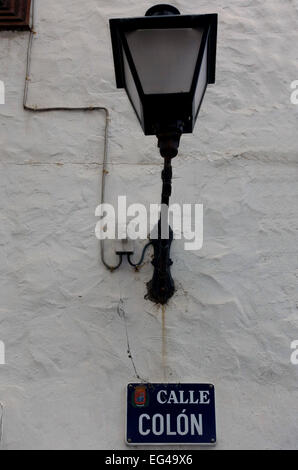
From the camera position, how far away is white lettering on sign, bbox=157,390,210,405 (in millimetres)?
2176

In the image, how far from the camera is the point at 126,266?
2480 mm

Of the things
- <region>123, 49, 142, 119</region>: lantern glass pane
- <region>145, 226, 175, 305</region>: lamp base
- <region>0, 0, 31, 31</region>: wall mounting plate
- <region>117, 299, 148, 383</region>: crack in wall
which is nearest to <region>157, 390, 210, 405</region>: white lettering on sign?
<region>117, 299, 148, 383</region>: crack in wall

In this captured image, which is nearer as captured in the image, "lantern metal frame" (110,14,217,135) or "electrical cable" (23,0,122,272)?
"lantern metal frame" (110,14,217,135)

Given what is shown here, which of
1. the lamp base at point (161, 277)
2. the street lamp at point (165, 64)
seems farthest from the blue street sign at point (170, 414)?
the street lamp at point (165, 64)

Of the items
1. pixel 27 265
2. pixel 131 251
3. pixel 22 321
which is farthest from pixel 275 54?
pixel 22 321

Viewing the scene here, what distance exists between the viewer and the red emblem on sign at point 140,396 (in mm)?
2174

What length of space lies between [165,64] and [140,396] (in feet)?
4.61

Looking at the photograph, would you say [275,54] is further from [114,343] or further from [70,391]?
[70,391]

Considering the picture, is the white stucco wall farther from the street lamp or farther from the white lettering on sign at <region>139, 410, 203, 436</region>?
the street lamp

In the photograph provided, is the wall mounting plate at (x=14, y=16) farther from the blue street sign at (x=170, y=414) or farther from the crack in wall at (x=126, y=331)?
the blue street sign at (x=170, y=414)

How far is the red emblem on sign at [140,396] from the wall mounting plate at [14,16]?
2344 mm

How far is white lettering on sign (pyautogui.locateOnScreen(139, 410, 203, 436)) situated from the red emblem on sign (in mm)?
55

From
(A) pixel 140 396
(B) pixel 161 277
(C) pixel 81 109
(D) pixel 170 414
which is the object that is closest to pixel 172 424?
(D) pixel 170 414

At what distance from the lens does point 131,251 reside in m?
2.46
